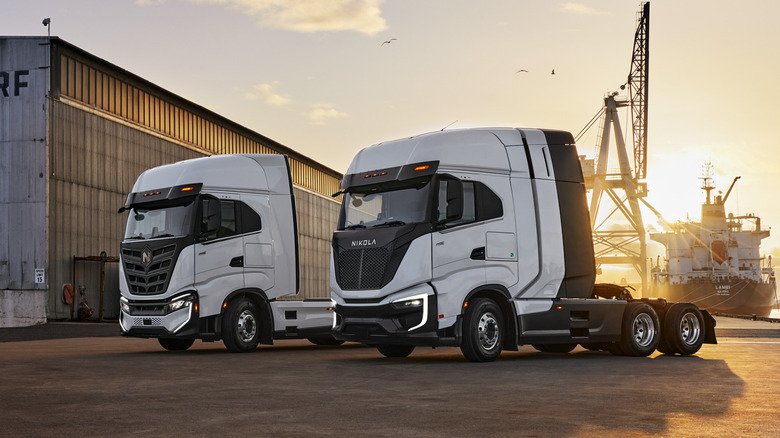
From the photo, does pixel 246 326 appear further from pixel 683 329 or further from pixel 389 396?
pixel 683 329

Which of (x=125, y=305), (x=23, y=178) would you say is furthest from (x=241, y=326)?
(x=23, y=178)

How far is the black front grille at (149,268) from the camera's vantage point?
15.5 metres

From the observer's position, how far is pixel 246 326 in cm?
1634

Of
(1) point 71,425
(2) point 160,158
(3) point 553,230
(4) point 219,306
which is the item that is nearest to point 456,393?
(1) point 71,425

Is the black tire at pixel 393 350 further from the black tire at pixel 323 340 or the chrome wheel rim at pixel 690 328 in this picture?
the chrome wheel rim at pixel 690 328

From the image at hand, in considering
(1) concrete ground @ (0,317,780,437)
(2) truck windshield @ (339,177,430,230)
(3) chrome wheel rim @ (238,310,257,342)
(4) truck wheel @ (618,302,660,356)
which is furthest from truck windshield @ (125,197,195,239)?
(4) truck wheel @ (618,302,660,356)

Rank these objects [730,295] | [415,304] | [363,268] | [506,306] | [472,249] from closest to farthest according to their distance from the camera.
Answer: [415,304]
[472,249]
[363,268]
[506,306]
[730,295]

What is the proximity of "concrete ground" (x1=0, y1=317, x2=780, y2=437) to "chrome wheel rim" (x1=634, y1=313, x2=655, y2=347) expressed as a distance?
1.49 ft

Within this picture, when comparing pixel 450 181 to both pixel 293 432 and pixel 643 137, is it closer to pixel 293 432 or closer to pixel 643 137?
pixel 293 432

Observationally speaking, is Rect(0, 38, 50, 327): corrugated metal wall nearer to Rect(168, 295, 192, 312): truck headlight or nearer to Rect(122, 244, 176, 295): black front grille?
Rect(122, 244, 176, 295): black front grille

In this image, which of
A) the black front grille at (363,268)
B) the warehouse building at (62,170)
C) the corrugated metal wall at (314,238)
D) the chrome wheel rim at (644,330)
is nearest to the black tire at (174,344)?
the black front grille at (363,268)

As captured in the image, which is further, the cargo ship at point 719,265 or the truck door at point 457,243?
the cargo ship at point 719,265

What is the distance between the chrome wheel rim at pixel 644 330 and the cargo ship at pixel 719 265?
71.0m

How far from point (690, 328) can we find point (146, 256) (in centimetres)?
1016
